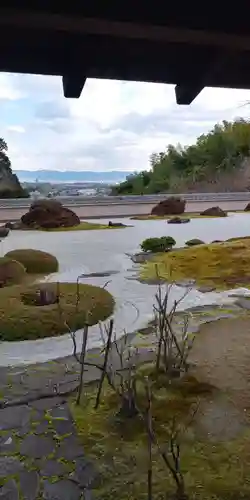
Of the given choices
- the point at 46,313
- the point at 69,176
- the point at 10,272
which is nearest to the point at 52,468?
the point at 46,313

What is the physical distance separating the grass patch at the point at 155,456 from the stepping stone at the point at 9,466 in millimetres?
247

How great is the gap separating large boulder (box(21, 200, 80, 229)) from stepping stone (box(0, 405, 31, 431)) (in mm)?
6399

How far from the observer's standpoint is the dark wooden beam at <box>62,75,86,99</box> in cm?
142

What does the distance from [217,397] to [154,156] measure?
17606 millimetres

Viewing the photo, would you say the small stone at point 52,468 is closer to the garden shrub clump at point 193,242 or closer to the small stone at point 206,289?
the small stone at point 206,289

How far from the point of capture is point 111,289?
4250 mm

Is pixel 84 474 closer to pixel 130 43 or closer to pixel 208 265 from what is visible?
pixel 130 43

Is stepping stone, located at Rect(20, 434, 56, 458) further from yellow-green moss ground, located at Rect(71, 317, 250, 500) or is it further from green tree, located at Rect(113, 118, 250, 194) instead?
green tree, located at Rect(113, 118, 250, 194)

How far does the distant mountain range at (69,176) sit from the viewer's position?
47.0ft

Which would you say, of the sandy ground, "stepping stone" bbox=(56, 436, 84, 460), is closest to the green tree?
the sandy ground

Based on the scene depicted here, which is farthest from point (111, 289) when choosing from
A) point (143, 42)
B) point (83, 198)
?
point (83, 198)

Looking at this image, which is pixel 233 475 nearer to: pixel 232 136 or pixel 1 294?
pixel 1 294

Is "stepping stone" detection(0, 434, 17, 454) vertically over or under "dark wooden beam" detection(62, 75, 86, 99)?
under

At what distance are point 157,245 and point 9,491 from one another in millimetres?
4722
